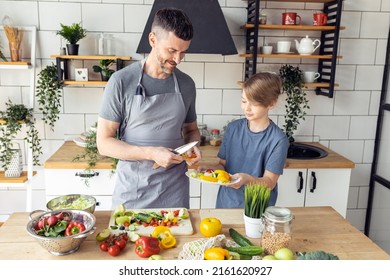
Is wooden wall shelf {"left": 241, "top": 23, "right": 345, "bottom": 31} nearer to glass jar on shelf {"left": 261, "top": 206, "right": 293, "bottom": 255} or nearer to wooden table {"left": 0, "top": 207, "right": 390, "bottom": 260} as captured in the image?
wooden table {"left": 0, "top": 207, "right": 390, "bottom": 260}

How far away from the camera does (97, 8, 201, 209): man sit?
1.64 metres

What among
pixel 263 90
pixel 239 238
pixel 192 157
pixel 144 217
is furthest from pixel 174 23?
pixel 239 238

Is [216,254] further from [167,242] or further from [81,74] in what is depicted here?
[81,74]

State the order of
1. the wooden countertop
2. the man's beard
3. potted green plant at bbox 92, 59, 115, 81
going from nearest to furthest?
the man's beard < the wooden countertop < potted green plant at bbox 92, 59, 115, 81

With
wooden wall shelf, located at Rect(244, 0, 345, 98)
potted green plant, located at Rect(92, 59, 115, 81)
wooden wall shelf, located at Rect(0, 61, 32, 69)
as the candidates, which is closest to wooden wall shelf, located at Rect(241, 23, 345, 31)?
wooden wall shelf, located at Rect(244, 0, 345, 98)

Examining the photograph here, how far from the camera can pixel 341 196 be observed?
2586 mm

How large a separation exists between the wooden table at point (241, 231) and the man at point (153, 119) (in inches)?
11.2

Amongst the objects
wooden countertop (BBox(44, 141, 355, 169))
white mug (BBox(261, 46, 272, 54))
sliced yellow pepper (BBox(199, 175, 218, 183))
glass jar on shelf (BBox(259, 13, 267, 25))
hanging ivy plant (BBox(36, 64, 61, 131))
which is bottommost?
wooden countertop (BBox(44, 141, 355, 169))

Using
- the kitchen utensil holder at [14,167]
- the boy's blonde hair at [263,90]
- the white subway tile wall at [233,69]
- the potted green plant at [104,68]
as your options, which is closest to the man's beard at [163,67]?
the boy's blonde hair at [263,90]

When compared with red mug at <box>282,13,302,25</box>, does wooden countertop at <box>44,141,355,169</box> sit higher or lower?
lower

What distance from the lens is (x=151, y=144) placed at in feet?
5.92

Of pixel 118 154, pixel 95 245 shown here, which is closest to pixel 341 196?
pixel 118 154

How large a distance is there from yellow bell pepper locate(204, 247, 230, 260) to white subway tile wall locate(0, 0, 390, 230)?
180 centimetres

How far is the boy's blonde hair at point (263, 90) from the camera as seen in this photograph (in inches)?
68.3
